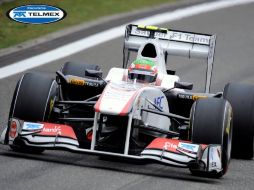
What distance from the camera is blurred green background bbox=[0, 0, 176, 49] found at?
72.4ft

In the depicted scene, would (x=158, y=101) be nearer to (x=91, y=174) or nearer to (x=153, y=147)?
(x=153, y=147)

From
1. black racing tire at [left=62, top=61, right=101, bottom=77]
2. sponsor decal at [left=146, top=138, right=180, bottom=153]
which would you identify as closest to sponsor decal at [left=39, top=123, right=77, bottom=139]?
sponsor decal at [left=146, top=138, right=180, bottom=153]

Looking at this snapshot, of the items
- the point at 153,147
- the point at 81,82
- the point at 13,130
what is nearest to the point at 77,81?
the point at 81,82

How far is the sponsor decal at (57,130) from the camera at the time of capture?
1300cm

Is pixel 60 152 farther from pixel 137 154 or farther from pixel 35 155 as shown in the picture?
pixel 137 154

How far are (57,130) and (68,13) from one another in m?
11.8

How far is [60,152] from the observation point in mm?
13844

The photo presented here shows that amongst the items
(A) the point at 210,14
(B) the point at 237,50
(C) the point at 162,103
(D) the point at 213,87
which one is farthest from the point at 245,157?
(A) the point at 210,14

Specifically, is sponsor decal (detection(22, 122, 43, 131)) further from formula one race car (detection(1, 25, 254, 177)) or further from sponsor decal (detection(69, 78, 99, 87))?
sponsor decal (detection(69, 78, 99, 87))

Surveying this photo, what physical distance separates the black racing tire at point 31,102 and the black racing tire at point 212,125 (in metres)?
1.89

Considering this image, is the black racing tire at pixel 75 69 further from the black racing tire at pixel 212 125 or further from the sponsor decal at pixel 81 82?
the black racing tire at pixel 212 125

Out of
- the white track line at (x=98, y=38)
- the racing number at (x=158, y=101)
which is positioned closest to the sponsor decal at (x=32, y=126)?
the racing number at (x=158, y=101)

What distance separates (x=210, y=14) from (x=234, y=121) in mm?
12668

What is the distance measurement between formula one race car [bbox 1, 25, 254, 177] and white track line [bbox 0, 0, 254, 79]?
4.98m
